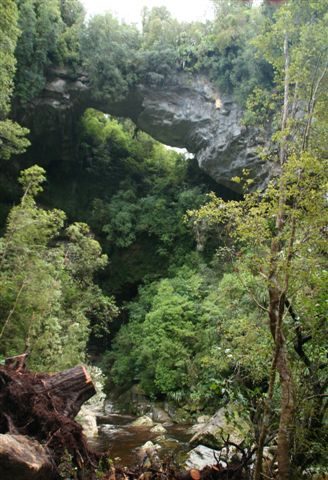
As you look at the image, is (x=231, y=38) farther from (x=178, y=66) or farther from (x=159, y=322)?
(x=159, y=322)

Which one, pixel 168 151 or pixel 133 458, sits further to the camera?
pixel 168 151

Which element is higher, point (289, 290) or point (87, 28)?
point (87, 28)

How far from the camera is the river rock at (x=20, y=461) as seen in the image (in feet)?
13.6

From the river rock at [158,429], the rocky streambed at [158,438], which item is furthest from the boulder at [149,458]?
the river rock at [158,429]

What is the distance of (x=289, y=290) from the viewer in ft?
16.6

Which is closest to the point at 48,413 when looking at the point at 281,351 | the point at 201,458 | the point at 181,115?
the point at 281,351

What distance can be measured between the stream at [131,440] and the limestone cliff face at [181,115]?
38.7 feet

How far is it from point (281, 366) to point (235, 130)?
16.2 meters

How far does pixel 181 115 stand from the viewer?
68.4 ft

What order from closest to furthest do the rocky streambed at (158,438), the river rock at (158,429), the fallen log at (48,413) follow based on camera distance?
1. the fallen log at (48,413)
2. the rocky streambed at (158,438)
3. the river rock at (158,429)

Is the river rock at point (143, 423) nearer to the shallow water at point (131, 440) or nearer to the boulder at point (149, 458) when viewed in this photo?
the shallow water at point (131, 440)

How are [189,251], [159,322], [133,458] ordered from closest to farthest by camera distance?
[133,458]
[159,322]
[189,251]

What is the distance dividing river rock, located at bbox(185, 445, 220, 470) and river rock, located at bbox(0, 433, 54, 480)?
3619 mm

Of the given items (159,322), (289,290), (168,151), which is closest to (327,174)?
(289,290)
